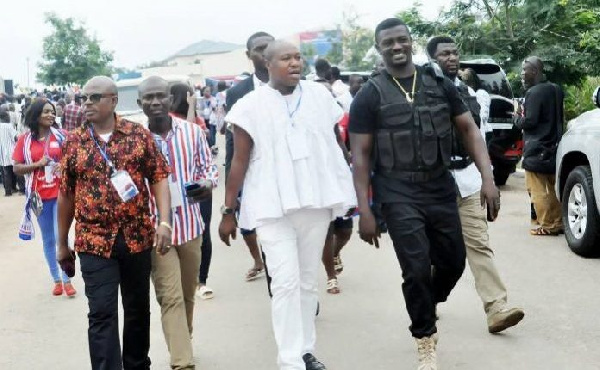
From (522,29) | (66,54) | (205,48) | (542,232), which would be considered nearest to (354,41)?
(66,54)

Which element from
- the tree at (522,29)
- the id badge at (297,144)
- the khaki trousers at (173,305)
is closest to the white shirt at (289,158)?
the id badge at (297,144)

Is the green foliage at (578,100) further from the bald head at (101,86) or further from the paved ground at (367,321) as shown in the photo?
the bald head at (101,86)

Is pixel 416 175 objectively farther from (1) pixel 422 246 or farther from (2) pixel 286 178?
(2) pixel 286 178

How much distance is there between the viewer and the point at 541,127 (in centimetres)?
889

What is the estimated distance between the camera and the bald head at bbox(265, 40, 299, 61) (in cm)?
460

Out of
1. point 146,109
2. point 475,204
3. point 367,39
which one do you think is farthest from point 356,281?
point 367,39

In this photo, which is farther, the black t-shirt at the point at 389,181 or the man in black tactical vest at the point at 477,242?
the man in black tactical vest at the point at 477,242

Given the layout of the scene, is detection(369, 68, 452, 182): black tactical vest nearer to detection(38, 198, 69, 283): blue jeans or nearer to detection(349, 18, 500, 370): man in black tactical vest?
detection(349, 18, 500, 370): man in black tactical vest

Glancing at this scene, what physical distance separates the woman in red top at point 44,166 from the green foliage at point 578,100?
10.6 metres

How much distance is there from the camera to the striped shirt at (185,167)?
4.93 metres

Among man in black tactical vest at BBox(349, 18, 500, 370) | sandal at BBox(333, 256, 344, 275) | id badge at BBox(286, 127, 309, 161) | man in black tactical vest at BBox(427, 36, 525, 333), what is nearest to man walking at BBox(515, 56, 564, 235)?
sandal at BBox(333, 256, 344, 275)

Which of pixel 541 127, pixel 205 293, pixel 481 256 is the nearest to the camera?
pixel 481 256

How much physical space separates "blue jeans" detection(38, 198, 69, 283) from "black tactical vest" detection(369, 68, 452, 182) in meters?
3.91

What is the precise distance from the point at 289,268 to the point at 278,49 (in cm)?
119
